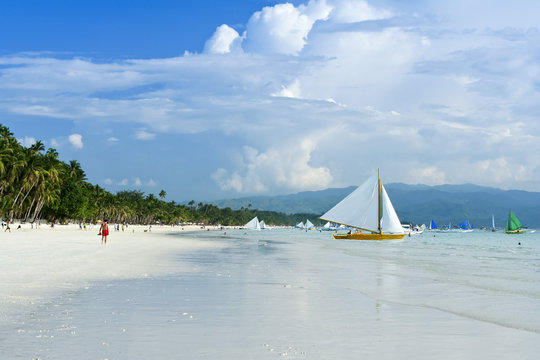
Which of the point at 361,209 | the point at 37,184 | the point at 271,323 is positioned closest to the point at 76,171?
the point at 37,184

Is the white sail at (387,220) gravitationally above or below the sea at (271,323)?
above

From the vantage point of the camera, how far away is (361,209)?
69812 mm

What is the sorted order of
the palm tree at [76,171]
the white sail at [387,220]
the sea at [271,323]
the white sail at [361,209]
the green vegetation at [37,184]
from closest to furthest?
1. the sea at [271,323]
2. the white sail at [361,209]
3. the white sail at [387,220]
4. the green vegetation at [37,184]
5. the palm tree at [76,171]

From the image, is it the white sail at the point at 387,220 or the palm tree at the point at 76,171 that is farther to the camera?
the palm tree at the point at 76,171

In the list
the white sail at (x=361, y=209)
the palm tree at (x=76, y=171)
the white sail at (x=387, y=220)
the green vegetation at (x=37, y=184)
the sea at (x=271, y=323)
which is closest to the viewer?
the sea at (x=271, y=323)

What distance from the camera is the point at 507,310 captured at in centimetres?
1283

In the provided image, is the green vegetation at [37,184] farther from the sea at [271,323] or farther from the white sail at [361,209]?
the sea at [271,323]

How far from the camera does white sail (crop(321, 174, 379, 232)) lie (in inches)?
2702

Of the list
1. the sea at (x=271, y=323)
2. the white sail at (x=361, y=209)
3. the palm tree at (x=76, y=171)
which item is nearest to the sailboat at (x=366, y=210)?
the white sail at (x=361, y=209)

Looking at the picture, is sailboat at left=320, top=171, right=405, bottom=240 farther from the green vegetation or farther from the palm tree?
the palm tree

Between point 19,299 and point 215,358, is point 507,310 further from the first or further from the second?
point 19,299

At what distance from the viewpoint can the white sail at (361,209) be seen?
68.6 meters

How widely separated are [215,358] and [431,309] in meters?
7.16

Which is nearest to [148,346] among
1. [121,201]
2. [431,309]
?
[431,309]
